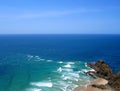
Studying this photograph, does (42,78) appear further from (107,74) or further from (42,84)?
(107,74)

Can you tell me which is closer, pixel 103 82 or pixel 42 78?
pixel 103 82

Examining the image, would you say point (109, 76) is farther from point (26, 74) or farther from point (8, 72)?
point (8, 72)

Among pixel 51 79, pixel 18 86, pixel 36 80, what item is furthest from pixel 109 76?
pixel 18 86

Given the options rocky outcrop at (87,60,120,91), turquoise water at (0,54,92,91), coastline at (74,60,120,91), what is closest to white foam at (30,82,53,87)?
turquoise water at (0,54,92,91)

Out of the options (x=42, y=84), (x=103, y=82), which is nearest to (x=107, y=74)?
(x=103, y=82)

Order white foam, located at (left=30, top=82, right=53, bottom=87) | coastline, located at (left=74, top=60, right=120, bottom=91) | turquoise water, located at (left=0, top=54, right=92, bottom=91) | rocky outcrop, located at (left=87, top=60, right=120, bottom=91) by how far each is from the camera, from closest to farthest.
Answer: coastline, located at (left=74, top=60, right=120, bottom=91)
turquoise water, located at (left=0, top=54, right=92, bottom=91)
white foam, located at (left=30, top=82, right=53, bottom=87)
rocky outcrop, located at (left=87, top=60, right=120, bottom=91)

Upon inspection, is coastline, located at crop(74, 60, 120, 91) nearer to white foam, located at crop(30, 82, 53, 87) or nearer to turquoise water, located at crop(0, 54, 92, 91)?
turquoise water, located at crop(0, 54, 92, 91)

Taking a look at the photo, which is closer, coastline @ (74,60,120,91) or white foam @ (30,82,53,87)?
coastline @ (74,60,120,91)

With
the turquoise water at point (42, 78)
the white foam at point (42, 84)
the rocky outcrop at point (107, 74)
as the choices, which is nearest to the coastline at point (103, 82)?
the rocky outcrop at point (107, 74)
